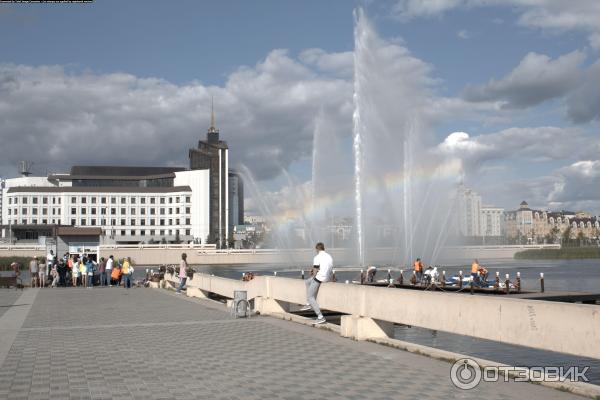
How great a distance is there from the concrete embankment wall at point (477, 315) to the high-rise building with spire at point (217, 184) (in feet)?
503

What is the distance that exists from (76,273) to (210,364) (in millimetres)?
31069

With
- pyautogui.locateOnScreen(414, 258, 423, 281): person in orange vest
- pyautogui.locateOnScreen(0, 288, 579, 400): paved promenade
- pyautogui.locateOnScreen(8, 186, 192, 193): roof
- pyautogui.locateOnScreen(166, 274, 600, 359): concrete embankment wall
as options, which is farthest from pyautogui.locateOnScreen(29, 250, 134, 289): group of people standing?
pyautogui.locateOnScreen(8, 186, 192, 193): roof

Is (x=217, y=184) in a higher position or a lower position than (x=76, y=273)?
higher

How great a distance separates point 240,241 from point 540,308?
176m

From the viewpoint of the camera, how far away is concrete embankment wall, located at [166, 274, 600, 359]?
8718mm

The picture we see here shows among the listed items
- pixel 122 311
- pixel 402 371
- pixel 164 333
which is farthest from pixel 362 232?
pixel 402 371

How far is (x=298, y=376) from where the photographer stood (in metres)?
9.80

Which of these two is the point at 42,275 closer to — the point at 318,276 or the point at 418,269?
the point at 418,269

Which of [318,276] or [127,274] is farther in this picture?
[127,274]

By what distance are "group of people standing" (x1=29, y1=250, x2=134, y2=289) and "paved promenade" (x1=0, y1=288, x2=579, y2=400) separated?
20.1 meters

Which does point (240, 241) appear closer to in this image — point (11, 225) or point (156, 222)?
point (156, 222)

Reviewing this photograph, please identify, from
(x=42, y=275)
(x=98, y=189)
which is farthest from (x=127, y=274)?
(x=98, y=189)

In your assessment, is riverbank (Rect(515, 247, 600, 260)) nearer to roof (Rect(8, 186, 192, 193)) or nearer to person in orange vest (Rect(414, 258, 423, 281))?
roof (Rect(8, 186, 192, 193))

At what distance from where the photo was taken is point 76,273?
3972cm
